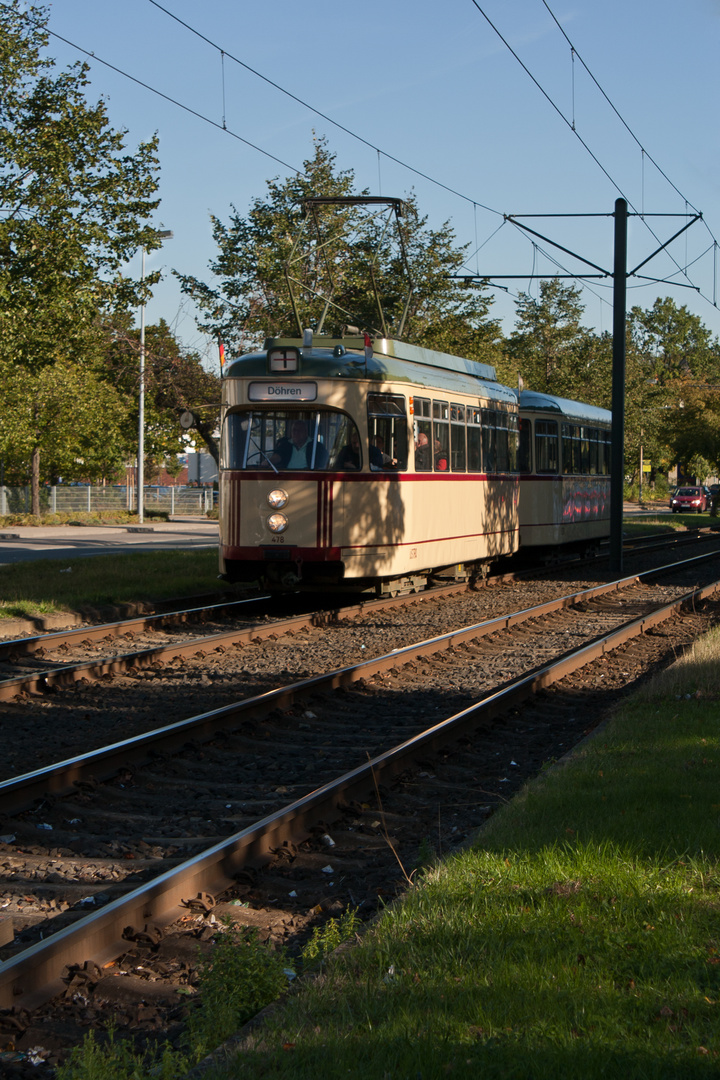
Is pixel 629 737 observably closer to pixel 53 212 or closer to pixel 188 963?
pixel 188 963

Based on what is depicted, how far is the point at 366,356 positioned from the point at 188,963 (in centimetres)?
1132

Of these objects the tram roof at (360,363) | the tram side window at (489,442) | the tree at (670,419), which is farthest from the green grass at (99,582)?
the tree at (670,419)

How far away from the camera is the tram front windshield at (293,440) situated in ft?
48.3

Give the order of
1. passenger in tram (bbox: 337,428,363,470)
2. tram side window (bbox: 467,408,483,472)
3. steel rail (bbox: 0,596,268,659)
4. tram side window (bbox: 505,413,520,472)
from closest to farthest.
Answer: steel rail (bbox: 0,596,268,659)
passenger in tram (bbox: 337,428,363,470)
tram side window (bbox: 467,408,483,472)
tram side window (bbox: 505,413,520,472)

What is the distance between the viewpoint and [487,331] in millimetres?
34500

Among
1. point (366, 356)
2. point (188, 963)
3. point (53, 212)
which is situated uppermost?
point (53, 212)

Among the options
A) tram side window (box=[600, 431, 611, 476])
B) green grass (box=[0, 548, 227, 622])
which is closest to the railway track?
green grass (box=[0, 548, 227, 622])

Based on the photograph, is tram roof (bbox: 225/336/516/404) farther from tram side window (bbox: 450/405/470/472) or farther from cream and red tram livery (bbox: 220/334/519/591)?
tram side window (bbox: 450/405/470/472)

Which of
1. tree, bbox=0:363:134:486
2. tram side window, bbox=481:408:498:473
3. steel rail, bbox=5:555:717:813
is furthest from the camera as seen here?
tree, bbox=0:363:134:486

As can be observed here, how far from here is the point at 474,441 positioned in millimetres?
19062

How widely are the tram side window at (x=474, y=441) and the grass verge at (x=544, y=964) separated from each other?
42.0 feet

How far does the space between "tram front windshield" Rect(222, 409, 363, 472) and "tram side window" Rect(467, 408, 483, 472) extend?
4.21 metres

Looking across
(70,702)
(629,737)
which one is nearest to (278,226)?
(70,702)

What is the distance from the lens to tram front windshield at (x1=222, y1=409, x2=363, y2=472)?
14734mm
